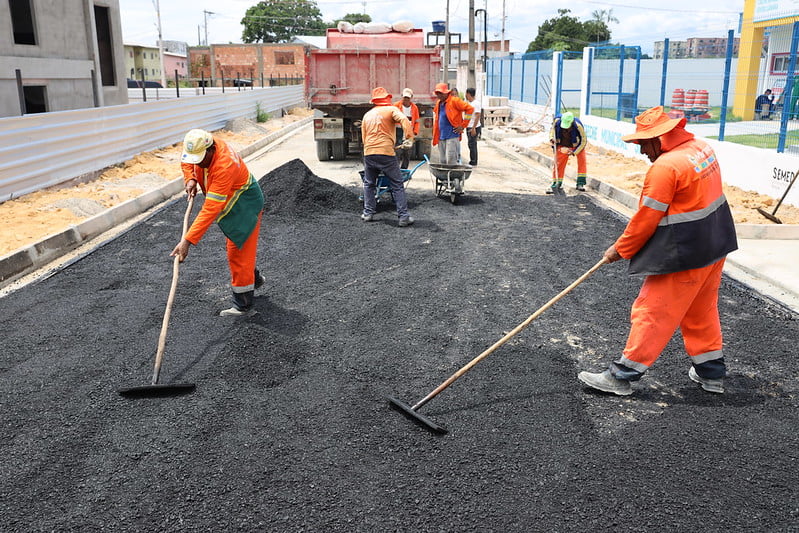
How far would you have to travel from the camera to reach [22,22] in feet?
52.6

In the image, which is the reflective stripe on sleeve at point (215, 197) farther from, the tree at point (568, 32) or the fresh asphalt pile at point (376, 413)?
the tree at point (568, 32)

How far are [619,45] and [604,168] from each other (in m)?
3.84

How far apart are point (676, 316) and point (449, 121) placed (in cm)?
798

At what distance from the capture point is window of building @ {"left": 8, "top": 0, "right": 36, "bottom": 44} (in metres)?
15.6

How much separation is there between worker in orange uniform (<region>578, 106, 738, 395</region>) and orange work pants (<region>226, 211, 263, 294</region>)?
277 centimetres

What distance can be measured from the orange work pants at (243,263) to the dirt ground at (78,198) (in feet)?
10.4

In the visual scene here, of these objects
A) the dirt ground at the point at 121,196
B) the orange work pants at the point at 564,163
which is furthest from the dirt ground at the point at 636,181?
the orange work pants at the point at 564,163

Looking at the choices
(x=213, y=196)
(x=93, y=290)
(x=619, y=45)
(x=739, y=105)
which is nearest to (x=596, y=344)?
(x=213, y=196)

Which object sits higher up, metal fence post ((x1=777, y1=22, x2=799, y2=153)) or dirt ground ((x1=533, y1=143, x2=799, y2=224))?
metal fence post ((x1=777, y1=22, x2=799, y2=153))

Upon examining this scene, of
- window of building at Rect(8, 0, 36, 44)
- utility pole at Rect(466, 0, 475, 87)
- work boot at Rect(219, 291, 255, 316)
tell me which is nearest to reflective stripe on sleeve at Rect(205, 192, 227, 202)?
work boot at Rect(219, 291, 255, 316)

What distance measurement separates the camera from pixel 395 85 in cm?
1380

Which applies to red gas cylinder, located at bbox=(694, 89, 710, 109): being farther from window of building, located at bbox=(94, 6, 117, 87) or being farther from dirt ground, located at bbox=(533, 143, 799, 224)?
window of building, located at bbox=(94, 6, 117, 87)

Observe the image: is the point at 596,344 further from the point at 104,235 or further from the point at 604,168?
the point at 604,168

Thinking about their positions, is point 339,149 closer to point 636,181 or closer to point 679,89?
point 636,181
